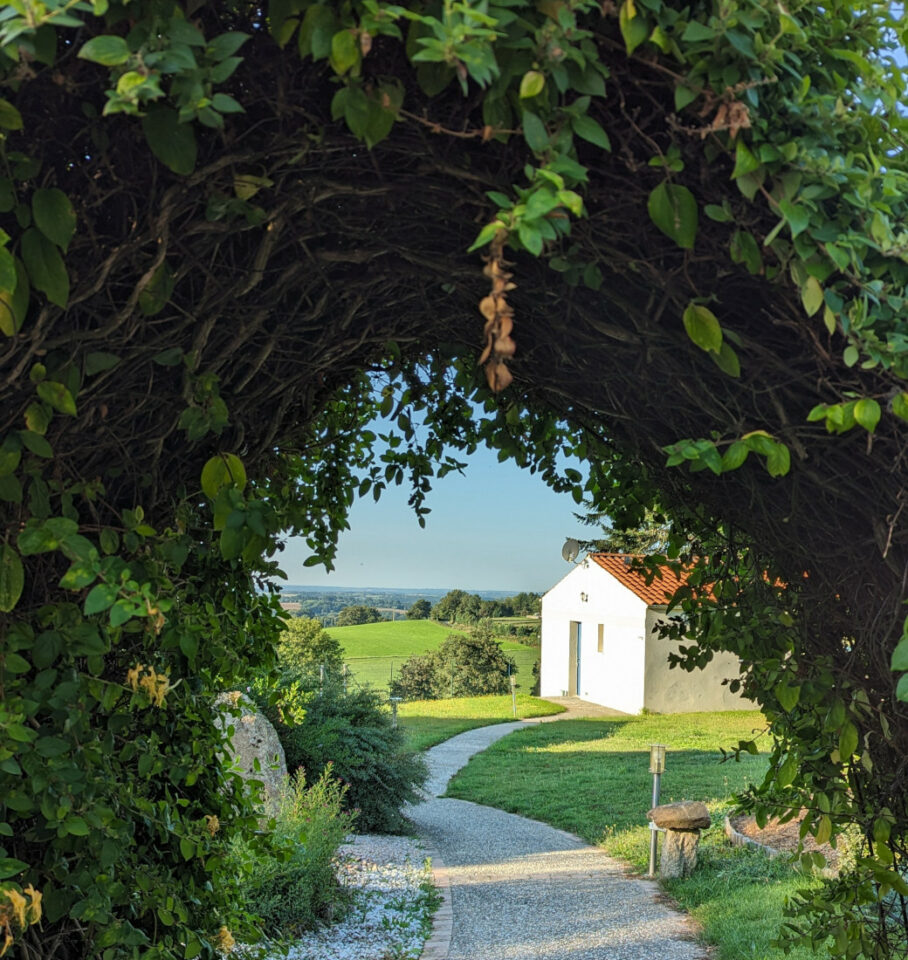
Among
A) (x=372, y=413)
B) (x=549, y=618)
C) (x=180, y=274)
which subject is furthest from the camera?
(x=549, y=618)

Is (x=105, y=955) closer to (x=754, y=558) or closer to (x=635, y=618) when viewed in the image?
(x=754, y=558)

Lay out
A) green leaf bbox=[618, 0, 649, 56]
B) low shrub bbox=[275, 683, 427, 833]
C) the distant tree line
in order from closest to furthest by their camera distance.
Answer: green leaf bbox=[618, 0, 649, 56] < low shrub bbox=[275, 683, 427, 833] < the distant tree line

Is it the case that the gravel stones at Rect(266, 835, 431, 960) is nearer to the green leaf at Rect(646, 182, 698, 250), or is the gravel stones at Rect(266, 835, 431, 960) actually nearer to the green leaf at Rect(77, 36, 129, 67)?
the green leaf at Rect(646, 182, 698, 250)

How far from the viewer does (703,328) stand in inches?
46.3

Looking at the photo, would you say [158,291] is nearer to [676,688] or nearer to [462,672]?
[676,688]

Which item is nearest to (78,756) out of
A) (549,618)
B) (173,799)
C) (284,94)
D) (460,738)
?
(173,799)

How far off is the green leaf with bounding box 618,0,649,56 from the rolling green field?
24.4 m

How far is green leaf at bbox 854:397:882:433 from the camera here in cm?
110

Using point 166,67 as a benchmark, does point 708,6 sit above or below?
above

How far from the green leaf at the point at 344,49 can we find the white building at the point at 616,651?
16426 mm

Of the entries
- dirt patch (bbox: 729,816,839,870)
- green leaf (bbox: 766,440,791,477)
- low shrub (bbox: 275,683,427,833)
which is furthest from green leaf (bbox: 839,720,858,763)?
low shrub (bbox: 275,683,427,833)

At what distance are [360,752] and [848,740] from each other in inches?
297

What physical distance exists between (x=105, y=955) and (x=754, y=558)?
1.55 meters

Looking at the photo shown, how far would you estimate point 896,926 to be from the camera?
73.0 inches
